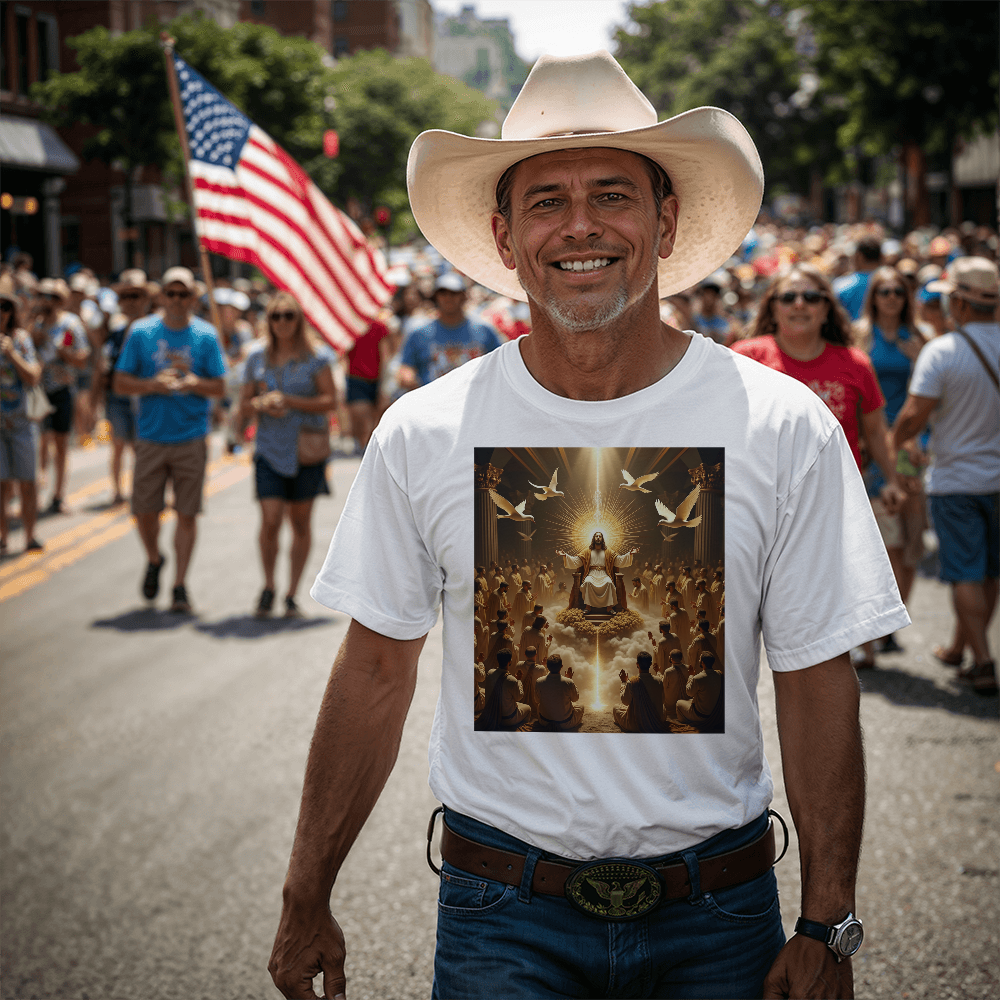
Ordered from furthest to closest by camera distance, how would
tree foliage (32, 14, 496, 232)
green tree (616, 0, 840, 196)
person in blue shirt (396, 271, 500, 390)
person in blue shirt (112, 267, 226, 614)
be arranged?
green tree (616, 0, 840, 196), tree foliage (32, 14, 496, 232), person in blue shirt (396, 271, 500, 390), person in blue shirt (112, 267, 226, 614)

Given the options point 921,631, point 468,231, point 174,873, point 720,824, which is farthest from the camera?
point 921,631

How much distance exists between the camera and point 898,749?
5863mm

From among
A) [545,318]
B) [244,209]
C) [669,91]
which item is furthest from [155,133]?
[669,91]

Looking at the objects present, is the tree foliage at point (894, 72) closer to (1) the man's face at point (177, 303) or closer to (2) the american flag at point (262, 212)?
(2) the american flag at point (262, 212)

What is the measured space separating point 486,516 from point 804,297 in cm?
390

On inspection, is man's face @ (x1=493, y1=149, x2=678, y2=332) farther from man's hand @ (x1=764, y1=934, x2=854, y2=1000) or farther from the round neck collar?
man's hand @ (x1=764, y1=934, x2=854, y2=1000)

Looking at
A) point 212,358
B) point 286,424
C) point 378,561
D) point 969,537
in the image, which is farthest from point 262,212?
point 378,561

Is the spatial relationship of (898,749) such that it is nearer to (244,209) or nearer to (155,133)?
(244,209)

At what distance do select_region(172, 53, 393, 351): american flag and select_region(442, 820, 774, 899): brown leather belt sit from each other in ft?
23.6

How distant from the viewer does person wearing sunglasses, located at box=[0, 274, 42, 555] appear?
1057 centimetres

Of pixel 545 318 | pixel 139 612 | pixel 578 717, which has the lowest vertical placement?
pixel 139 612

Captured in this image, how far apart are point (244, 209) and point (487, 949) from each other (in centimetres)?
798

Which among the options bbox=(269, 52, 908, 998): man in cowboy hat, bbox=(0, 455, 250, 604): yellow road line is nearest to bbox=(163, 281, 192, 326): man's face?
bbox=(0, 455, 250, 604): yellow road line

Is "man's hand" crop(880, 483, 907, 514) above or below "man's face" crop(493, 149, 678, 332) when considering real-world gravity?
below
